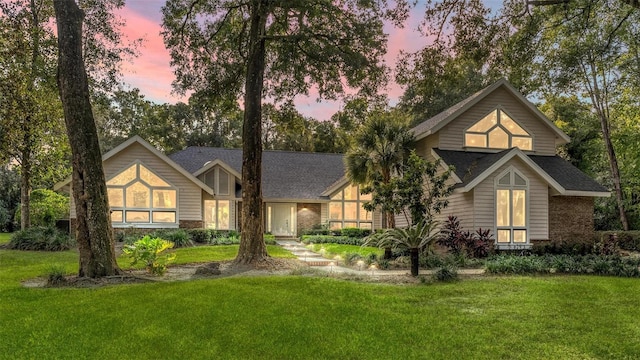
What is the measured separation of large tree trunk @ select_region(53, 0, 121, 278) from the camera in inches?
396

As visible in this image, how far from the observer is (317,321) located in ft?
20.9

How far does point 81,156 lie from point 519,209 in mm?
14967

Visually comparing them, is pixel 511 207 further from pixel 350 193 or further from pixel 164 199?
pixel 164 199

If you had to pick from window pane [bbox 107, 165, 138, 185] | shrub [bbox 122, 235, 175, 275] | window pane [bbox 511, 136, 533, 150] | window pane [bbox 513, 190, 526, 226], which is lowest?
shrub [bbox 122, 235, 175, 275]

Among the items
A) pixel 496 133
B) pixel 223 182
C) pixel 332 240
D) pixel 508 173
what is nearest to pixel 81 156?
pixel 332 240

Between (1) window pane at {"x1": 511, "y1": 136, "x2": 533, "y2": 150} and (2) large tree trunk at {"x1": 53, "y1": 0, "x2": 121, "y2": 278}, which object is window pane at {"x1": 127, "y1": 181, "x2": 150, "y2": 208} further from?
(1) window pane at {"x1": 511, "y1": 136, "x2": 533, "y2": 150}

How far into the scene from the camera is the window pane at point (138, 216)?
72.9ft

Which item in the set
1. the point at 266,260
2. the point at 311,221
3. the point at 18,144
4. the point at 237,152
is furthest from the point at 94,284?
the point at 237,152

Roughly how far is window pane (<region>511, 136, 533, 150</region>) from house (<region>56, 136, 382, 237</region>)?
10134 mm

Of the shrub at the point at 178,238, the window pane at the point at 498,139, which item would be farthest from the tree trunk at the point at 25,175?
the window pane at the point at 498,139

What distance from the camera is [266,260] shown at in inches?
519

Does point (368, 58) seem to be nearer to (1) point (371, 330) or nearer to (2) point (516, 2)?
(2) point (516, 2)

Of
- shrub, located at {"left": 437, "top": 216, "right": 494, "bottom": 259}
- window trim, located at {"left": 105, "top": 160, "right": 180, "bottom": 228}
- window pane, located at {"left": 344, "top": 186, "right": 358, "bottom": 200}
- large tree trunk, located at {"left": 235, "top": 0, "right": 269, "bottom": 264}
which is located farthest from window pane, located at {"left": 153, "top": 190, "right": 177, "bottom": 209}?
shrub, located at {"left": 437, "top": 216, "right": 494, "bottom": 259}

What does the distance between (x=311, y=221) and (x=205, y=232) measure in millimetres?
7690
